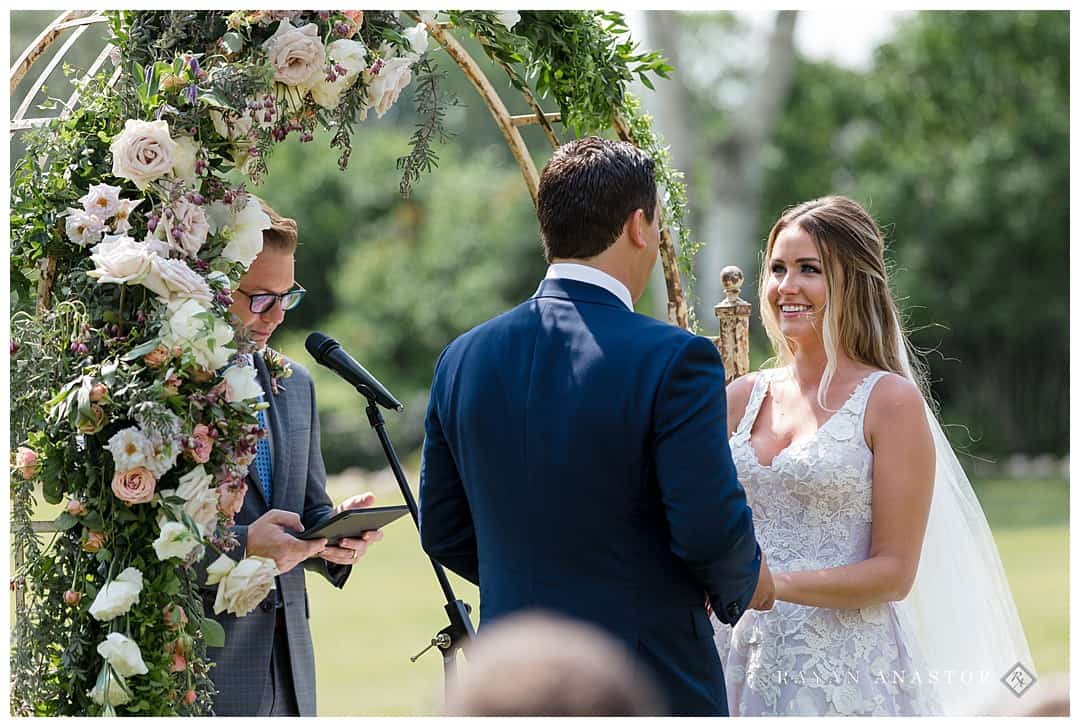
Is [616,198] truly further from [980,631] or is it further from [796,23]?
[796,23]

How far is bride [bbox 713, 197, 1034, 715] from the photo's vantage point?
3379 mm

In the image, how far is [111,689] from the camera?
10.1 feet

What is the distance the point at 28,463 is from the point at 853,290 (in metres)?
2.17

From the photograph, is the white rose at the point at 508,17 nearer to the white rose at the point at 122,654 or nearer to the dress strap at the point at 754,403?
the dress strap at the point at 754,403

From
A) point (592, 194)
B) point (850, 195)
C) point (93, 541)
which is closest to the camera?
point (592, 194)

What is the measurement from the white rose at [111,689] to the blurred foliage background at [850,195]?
523 inches

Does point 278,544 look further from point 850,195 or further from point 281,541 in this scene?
point 850,195

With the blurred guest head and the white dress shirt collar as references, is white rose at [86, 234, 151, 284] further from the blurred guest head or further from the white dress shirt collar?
the blurred guest head

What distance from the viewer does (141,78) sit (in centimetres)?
321

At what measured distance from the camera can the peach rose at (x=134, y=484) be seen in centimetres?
306

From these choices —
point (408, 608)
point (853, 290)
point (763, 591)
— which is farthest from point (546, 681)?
point (408, 608)

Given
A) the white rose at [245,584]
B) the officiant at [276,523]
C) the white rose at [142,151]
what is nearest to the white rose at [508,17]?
the officiant at [276,523]

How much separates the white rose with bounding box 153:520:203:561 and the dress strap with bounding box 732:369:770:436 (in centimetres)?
154
